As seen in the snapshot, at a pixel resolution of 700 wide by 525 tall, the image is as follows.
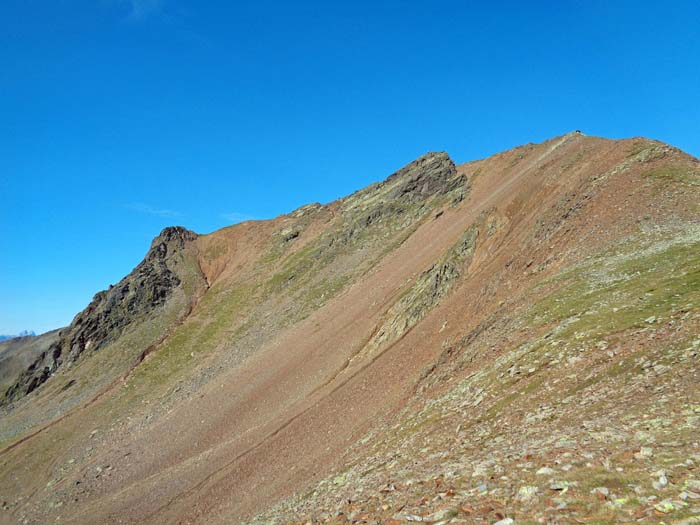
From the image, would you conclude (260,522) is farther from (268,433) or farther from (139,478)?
(139,478)

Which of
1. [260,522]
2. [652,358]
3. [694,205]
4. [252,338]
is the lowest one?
[260,522]

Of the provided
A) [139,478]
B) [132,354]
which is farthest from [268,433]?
[132,354]

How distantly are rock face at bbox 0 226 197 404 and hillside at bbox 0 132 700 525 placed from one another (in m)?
1.46

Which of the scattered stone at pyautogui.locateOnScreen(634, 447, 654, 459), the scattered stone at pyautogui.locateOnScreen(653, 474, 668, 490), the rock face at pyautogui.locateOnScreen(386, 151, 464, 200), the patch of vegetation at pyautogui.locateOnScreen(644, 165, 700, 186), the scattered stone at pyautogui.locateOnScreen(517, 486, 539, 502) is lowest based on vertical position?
the scattered stone at pyautogui.locateOnScreen(634, 447, 654, 459)

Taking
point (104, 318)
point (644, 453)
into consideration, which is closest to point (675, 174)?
point (644, 453)

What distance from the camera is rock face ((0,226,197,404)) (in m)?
83.1

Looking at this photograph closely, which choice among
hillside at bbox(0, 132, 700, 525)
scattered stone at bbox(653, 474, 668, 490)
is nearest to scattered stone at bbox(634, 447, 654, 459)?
hillside at bbox(0, 132, 700, 525)

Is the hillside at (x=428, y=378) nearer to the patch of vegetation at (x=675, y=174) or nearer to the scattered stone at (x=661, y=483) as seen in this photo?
the scattered stone at (x=661, y=483)

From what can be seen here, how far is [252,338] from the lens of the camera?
59594mm

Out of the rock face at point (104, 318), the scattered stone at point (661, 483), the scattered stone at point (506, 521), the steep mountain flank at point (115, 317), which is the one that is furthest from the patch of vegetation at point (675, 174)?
the rock face at point (104, 318)

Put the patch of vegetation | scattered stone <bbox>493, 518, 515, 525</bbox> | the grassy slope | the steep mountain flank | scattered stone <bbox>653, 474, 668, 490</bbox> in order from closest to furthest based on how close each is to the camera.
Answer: scattered stone <bbox>653, 474, 668, 490</bbox>, scattered stone <bbox>493, 518, 515, 525</bbox>, the grassy slope, the patch of vegetation, the steep mountain flank

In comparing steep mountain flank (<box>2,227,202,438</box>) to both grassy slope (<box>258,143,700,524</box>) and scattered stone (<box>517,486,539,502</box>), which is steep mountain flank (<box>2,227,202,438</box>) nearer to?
grassy slope (<box>258,143,700,524</box>)

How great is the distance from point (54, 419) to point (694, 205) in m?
76.0

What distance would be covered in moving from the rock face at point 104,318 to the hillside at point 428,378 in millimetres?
1457
